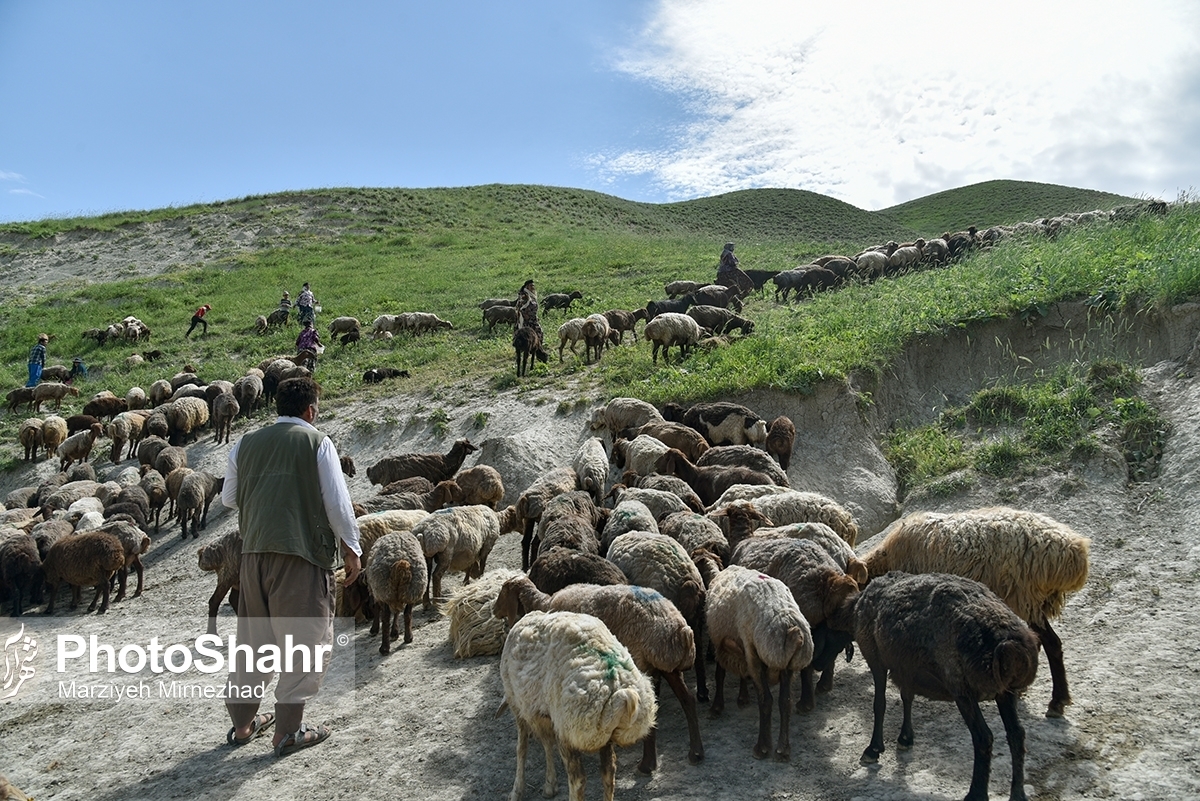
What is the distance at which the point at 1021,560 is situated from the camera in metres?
6.43

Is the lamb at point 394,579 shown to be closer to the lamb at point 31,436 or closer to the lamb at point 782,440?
the lamb at point 782,440

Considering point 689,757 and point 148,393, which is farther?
point 148,393

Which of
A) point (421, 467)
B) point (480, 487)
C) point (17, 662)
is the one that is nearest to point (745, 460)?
point (480, 487)

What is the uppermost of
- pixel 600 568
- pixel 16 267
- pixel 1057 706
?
pixel 16 267

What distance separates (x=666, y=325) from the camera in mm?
16422

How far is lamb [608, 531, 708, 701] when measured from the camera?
682 centimetres

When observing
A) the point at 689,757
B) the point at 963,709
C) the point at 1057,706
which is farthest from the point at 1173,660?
the point at 689,757

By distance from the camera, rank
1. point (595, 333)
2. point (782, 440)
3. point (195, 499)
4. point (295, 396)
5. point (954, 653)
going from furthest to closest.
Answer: point (595, 333), point (195, 499), point (782, 440), point (295, 396), point (954, 653)

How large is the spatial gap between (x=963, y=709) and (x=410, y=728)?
3957 millimetres

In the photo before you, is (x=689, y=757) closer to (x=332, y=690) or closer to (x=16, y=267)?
(x=332, y=690)

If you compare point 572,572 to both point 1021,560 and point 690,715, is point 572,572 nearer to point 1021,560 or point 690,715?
point 690,715

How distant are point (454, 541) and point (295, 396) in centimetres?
382

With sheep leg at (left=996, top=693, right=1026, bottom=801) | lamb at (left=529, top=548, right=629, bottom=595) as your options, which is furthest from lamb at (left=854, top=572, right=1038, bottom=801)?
lamb at (left=529, top=548, right=629, bottom=595)

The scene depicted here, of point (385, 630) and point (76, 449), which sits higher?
point (76, 449)
